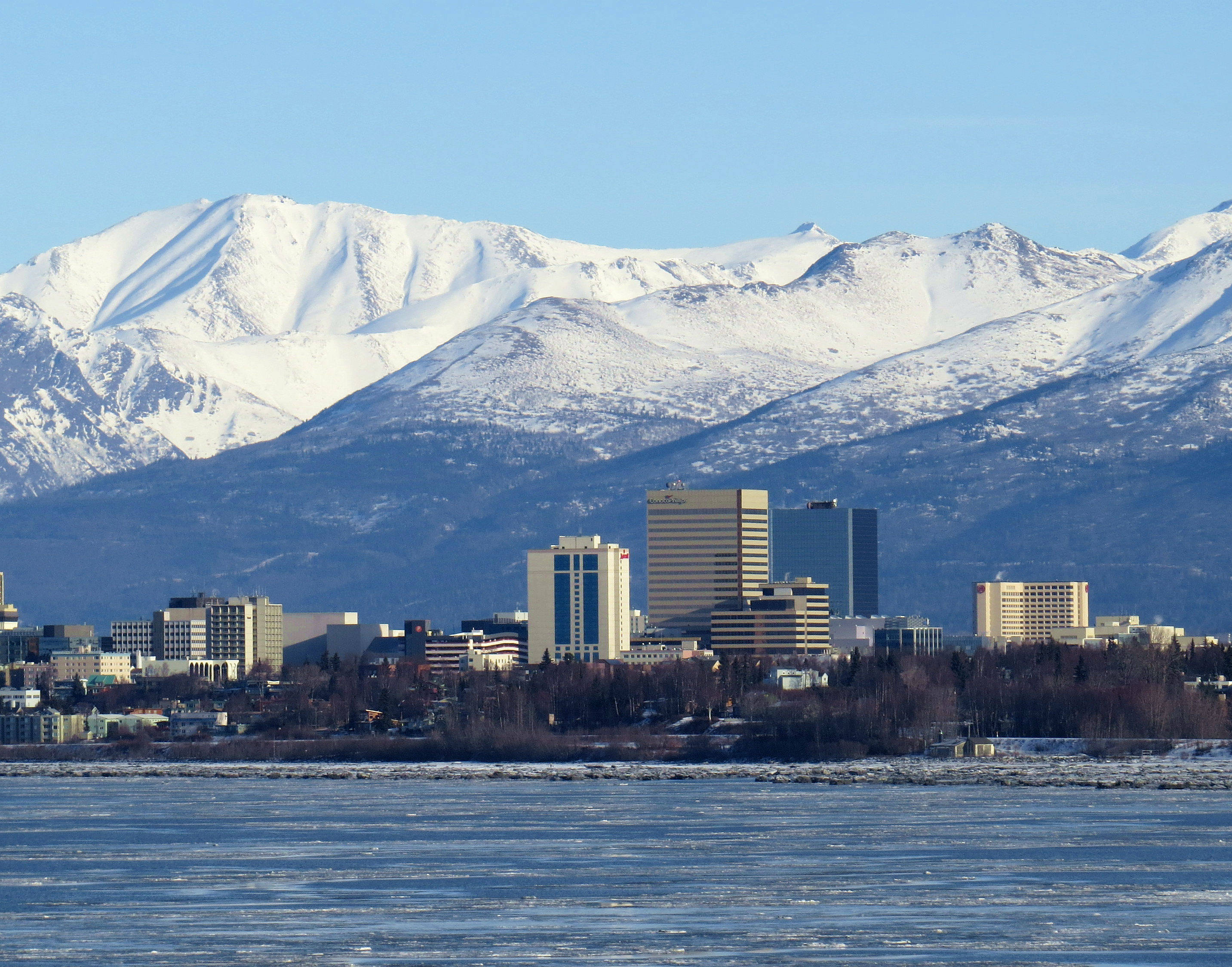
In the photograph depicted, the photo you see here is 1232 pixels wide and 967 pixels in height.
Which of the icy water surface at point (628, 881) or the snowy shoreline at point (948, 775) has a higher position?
the snowy shoreline at point (948, 775)

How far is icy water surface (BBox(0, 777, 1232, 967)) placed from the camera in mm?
85188

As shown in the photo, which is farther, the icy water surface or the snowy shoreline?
the snowy shoreline

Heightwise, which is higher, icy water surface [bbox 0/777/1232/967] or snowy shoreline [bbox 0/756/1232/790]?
snowy shoreline [bbox 0/756/1232/790]

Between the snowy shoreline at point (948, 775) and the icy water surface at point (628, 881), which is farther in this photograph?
the snowy shoreline at point (948, 775)

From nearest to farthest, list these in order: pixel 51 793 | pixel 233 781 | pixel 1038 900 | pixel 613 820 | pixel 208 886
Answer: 1. pixel 1038 900
2. pixel 208 886
3. pixel 613 820
4. pixel 51 793
5. pixel 233 781

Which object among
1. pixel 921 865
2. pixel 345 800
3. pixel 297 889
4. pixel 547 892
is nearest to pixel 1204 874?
pixel 921 865

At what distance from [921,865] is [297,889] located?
24054mm

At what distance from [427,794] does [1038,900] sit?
76921mm

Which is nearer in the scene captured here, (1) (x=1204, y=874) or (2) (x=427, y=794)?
(1) (x=1204, y=874)

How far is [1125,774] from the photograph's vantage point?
597ft

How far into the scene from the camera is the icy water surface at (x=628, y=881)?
85188mm

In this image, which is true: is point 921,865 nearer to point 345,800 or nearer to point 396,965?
point 396,965

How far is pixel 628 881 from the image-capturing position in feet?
344

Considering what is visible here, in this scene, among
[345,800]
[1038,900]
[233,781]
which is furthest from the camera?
[233,781]
